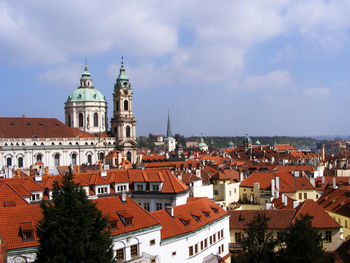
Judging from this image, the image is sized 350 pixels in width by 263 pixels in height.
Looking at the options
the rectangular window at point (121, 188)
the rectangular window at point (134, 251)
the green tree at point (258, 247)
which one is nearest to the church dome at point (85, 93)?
the rectangular window at point (121, 188)

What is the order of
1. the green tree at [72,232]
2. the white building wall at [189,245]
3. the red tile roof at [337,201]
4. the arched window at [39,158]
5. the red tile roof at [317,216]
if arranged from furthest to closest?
the arched window at [39,158]
the red tile roof at [337,201]
the red tile roof at [317,216]
the white building wall at [189,245]
the green tree at [72,232]

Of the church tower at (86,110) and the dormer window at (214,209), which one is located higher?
the church tower at (86,110)

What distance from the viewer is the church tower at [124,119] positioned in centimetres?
13062

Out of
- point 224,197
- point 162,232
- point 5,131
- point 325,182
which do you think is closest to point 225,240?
point 162,232

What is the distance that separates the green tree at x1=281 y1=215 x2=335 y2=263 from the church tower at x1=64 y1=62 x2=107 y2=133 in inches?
4396

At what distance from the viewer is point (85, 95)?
13575cm

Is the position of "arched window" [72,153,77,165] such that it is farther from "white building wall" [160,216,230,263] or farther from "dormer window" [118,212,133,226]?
"dormer window" [118,212,133,226]

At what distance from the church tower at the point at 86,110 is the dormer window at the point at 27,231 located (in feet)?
352

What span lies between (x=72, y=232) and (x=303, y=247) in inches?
535

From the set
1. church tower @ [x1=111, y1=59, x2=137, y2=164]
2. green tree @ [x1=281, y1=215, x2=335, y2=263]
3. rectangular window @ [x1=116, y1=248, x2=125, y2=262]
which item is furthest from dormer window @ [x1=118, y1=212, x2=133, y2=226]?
church tower @ [x1=111, y1=59, x2=137, y2=164]

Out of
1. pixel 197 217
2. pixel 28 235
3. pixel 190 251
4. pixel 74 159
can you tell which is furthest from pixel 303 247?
pixel 74 159

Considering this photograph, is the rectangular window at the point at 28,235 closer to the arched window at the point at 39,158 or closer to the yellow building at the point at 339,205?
the yellow building at the point at 339,205

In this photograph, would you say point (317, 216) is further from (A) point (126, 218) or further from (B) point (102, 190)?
(B) point (102, 190)

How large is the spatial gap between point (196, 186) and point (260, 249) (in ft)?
90.7
